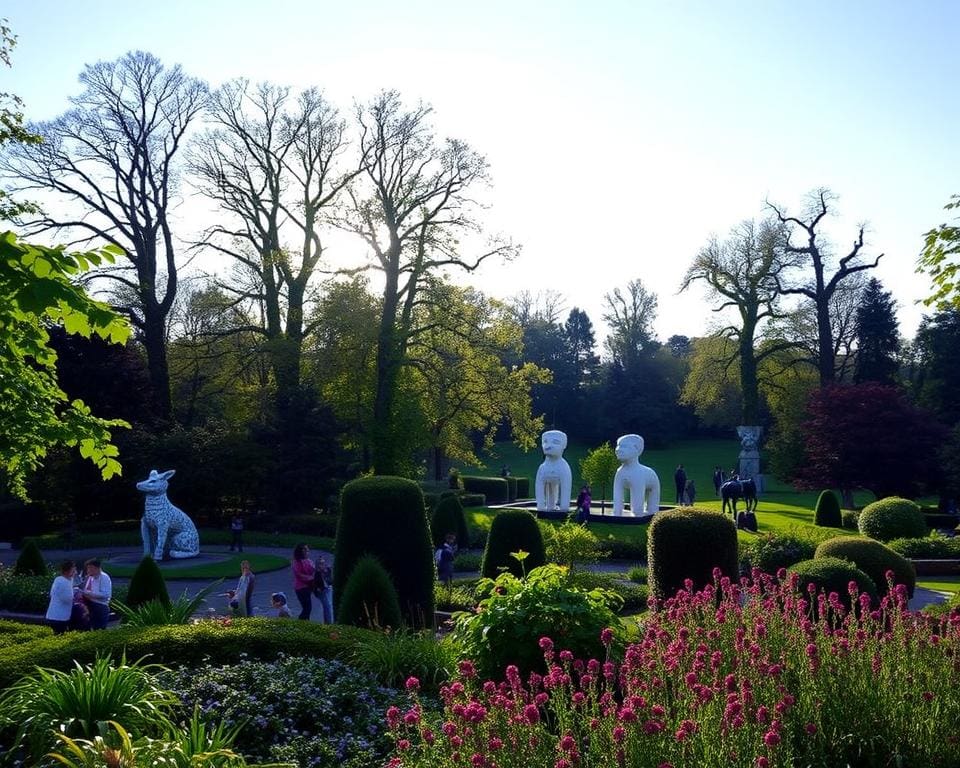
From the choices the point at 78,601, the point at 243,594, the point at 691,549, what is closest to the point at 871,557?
the point at 691,549

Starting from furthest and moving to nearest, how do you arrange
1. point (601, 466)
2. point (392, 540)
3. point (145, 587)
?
point (601, 466) → point (145, 587) → point (392, 540)

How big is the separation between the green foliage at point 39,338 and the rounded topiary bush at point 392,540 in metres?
4.28

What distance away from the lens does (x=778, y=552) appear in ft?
60.1

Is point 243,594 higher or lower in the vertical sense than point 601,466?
lower

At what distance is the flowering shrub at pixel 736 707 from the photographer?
4.07 meters

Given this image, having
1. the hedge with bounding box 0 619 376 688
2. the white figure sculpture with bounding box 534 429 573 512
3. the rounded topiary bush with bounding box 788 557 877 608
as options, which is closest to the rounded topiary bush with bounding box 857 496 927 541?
the white figure sculpture with bounding box 534 429 573 512

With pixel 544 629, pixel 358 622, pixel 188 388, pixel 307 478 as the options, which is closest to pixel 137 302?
pixel 188 388

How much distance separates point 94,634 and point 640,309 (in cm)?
6889

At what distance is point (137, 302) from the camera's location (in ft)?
122

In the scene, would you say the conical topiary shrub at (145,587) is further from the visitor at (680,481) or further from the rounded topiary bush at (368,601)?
the visitor at (680,481)

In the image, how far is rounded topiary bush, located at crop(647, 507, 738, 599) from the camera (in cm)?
1234

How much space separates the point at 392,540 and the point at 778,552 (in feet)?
→ 30.8

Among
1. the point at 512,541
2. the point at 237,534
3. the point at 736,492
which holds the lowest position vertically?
the point at 237,534

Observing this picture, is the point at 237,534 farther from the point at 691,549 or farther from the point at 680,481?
the point at 680,481
